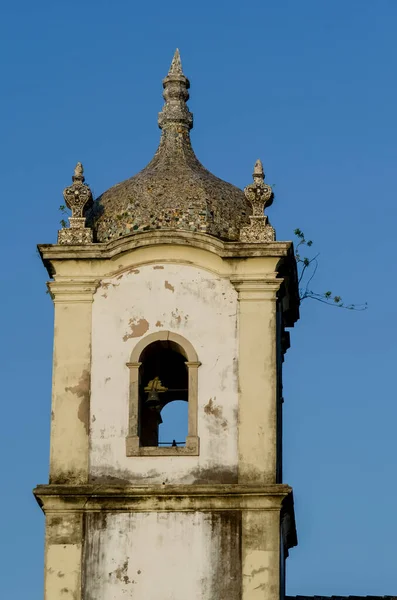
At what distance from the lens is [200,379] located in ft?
A: 77.1

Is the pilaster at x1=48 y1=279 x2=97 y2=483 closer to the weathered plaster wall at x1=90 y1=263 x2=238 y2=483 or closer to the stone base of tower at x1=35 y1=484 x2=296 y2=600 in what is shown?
the weathered plaster wall at x1=90 y1=263 x2=238 y2=483

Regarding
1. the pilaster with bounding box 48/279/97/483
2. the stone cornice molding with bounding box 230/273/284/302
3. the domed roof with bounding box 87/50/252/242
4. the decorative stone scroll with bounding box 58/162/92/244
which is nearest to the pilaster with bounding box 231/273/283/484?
the stone cornice molding with bounding box 230/273/284/302

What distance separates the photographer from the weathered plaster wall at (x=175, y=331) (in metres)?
23.1

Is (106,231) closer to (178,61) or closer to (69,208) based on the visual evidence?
(69,208)

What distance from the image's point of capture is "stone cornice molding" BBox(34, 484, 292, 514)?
2267 cm

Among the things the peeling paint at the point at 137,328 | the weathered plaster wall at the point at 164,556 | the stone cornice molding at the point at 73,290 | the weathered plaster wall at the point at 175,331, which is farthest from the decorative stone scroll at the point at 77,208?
the weathered plaster wall at the point at 164,556

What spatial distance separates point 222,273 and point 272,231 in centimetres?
82

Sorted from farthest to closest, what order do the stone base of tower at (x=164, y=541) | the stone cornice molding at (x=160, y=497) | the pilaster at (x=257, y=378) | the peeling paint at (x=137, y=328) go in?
1. the peeling paint at (x=137, y=328)
2. the pilaster at (x=257, y=378)
3. the stone cornice molding at (x=160, y=497)
4. the stone base of tower at (x=164, y=541)

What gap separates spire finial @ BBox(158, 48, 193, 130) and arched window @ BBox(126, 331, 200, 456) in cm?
307

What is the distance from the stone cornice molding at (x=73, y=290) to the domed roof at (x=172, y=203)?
63 centimetres

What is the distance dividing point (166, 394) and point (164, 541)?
2.72m

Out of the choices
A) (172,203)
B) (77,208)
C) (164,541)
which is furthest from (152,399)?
(77,208)

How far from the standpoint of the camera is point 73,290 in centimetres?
2392

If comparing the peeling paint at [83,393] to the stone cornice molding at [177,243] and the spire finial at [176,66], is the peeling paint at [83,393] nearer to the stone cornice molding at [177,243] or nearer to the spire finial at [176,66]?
the stone cornice molding at [177,243]
